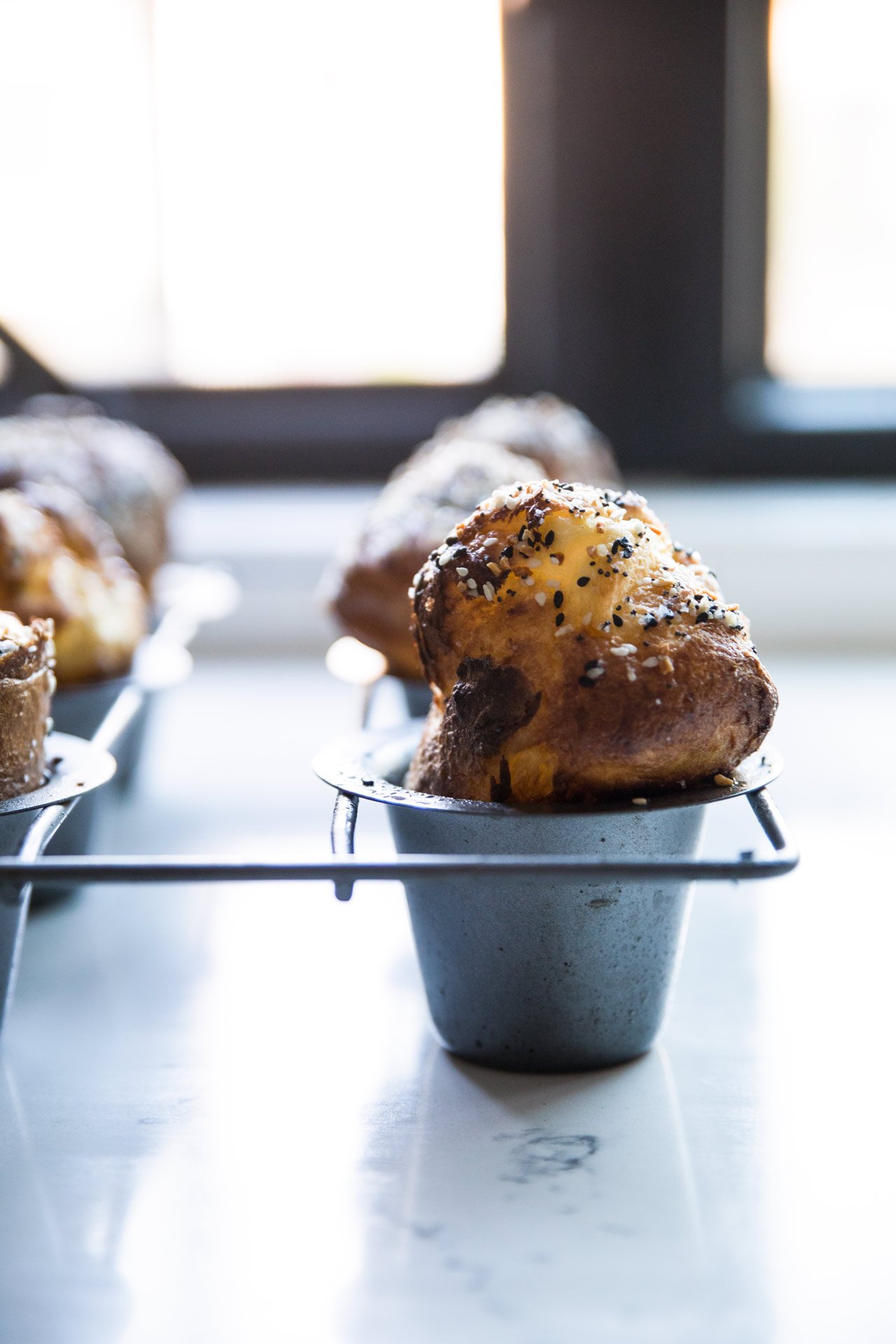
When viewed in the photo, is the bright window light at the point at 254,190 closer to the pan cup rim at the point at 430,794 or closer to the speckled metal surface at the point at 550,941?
the pan cup rim at the point at 430,794

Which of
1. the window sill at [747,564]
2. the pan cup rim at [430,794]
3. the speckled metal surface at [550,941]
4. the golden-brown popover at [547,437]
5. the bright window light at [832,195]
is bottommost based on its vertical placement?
the window sill at [747,564]

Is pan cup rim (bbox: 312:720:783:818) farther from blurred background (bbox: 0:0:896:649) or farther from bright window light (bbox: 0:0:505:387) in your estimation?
bright window light (bbox: 0:0:505:387)

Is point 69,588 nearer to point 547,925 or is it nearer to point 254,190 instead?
point 547,925

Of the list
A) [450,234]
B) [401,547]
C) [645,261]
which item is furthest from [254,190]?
[401,547]

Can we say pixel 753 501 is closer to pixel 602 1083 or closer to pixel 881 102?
pixel 881 102

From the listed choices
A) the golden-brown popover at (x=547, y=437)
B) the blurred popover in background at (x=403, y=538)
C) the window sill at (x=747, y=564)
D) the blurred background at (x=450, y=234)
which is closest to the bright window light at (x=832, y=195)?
the blurred background at (x=450, y=234)

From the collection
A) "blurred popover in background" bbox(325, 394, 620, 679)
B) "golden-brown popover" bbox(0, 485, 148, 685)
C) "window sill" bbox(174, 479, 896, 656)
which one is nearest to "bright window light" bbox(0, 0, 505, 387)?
"window sill" bbox(174, 479, 896, 656)
